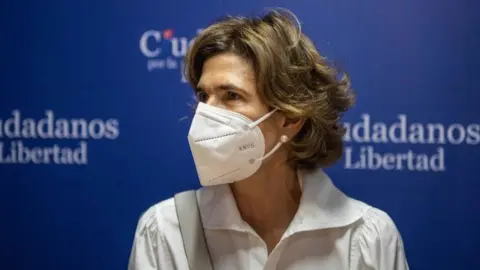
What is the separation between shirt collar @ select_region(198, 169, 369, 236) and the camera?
1.56 meters

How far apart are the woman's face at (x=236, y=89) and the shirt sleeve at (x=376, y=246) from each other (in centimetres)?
30

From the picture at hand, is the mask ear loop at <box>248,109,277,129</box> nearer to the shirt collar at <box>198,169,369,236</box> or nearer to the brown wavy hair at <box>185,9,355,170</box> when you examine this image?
the brown wavy hair at <box>185,9,355,170</box>

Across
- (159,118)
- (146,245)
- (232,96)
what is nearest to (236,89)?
(232,96)

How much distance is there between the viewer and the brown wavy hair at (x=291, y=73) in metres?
1.51

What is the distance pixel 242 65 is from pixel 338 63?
0.34 m

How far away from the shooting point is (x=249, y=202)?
5.32 feet

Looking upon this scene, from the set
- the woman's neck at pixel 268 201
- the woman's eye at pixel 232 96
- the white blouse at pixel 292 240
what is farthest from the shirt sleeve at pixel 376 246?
the woman's eye at pixel 232 96

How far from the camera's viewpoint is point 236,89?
4.95 ft

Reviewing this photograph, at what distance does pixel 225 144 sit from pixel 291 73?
21 cm

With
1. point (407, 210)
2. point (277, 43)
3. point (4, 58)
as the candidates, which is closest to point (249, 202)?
point (277, 43)

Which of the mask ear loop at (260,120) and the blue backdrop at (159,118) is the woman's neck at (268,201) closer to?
the mask ear loop at (260,120)

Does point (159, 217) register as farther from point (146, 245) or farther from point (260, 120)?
point (260, 120)

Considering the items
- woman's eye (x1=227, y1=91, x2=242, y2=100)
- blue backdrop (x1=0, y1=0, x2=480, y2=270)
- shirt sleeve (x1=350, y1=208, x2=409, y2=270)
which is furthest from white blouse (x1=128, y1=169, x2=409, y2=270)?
blue backdrop (x1=0, y1=0, x2=480, y2=270)

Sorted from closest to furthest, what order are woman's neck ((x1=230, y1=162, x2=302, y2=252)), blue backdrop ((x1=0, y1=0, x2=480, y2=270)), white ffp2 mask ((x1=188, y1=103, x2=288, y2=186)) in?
white ffp2 mask ((x1=188, y1=103, x2=288, y2=186)) < woman's neck ((x1=230, y1=162, x2=302, y2=252)) < blue backdrop ((x1=0, y1=0, x2=480, y2=270))
